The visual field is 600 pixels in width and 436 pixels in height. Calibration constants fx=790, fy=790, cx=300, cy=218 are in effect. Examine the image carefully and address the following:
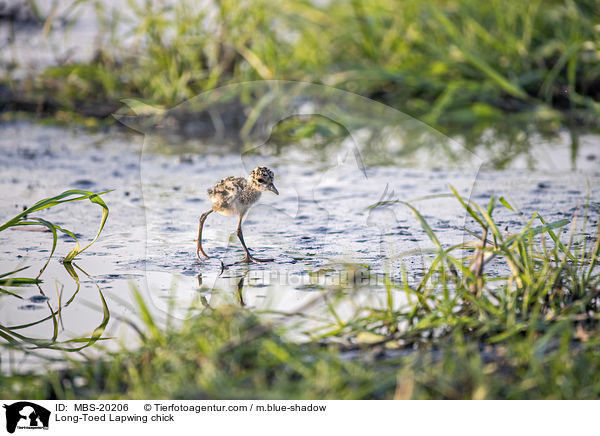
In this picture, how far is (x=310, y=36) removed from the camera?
5656 millimetres

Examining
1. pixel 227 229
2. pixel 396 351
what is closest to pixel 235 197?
pixel 227 229

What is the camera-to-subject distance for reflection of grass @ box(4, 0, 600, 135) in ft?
16.6

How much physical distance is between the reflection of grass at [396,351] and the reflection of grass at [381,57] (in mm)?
A: 2704

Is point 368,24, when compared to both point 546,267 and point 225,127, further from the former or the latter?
point 546,267

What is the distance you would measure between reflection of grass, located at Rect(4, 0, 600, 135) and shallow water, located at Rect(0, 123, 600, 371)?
3.08ft

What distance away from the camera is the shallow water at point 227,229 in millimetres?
2547

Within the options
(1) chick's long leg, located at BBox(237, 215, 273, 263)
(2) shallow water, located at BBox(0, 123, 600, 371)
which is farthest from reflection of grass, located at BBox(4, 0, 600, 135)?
(1) chick's long leg, located at BBox(237, 215, 273, 263)

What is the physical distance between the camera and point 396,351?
2.19 m

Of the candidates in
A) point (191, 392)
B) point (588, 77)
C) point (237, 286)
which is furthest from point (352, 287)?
point (588, 77)
